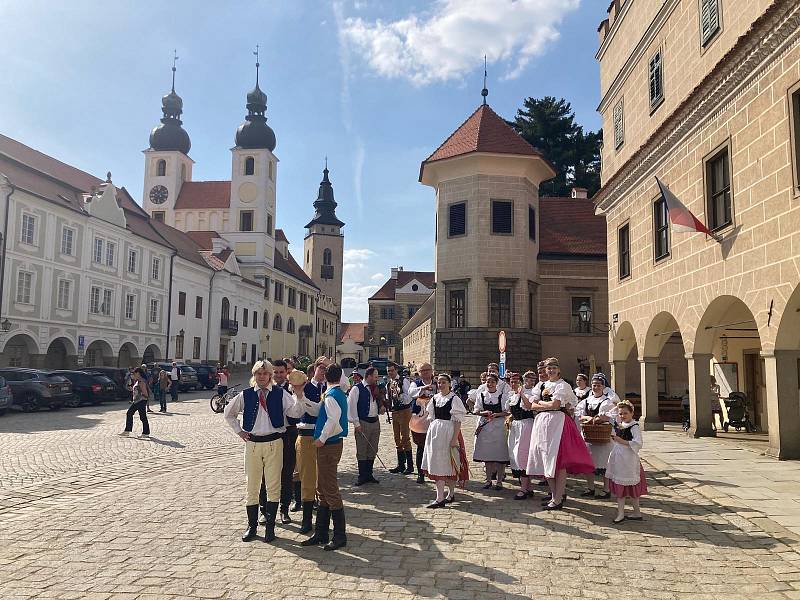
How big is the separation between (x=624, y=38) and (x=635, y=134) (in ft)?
11.0

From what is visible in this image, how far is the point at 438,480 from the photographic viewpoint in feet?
28.5

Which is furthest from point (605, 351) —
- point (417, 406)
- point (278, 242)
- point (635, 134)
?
point (278, 242)

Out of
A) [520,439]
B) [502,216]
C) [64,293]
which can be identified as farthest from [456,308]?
[520,439]

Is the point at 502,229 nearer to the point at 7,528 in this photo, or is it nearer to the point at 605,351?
the point at 605,351

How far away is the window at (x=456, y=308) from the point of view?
31109mm

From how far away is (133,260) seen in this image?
41.4 m

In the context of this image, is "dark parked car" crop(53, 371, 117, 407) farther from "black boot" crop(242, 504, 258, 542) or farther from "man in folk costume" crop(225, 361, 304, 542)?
"black boot" crop(242, 504, 258, 542)

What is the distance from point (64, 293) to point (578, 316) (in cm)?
2716

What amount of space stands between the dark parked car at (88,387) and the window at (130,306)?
48.4ft

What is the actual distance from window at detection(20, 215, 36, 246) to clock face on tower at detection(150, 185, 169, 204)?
40579mm

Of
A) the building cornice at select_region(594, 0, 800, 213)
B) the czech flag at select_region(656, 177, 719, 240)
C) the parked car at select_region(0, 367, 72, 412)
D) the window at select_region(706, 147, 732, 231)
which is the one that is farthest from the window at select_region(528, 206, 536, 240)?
the parked car at select_region(0, 367, 72, 412)

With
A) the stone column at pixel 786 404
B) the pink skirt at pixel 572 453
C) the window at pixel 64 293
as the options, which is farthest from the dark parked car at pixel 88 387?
the stone column at pixel 786 404

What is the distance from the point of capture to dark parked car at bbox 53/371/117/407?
82.6 feet

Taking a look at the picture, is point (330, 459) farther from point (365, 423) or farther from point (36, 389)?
point (36, 389)
